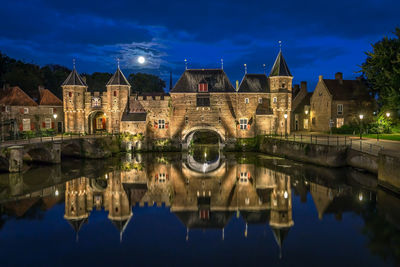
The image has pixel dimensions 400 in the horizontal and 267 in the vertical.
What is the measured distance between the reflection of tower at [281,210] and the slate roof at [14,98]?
32011 mm

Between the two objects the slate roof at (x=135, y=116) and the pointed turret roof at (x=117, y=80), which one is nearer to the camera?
the slate roof at (x=135, y=116)

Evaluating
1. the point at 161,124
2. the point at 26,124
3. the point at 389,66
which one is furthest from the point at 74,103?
the point at 389,66

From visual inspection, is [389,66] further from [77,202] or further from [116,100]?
[116,100]

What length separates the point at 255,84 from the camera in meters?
34.5


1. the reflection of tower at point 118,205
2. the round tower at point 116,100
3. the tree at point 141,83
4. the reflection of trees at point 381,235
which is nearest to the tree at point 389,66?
the reflection of trees at point 381,235

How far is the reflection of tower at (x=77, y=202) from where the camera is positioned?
13853mm

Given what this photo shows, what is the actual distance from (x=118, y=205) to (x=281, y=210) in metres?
8.76

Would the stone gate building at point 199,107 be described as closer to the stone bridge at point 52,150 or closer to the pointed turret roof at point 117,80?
the pointed turret roof at point 117,80

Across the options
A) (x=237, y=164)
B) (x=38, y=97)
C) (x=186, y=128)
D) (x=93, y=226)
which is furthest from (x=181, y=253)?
(x=38, y=97)

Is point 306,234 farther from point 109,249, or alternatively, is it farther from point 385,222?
point 109,249

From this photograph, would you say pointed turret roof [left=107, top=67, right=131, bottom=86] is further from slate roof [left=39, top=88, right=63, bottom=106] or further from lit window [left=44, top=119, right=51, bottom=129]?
lit window [left=44, top=119, right=51, bottom=129]

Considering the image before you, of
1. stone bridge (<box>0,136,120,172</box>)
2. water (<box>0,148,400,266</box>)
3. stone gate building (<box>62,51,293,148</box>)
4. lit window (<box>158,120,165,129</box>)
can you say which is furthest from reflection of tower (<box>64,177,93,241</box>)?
lit window (<box>158,120,165,129</box>)

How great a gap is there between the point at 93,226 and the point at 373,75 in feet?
75.7

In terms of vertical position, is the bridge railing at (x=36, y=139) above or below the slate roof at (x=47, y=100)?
below
